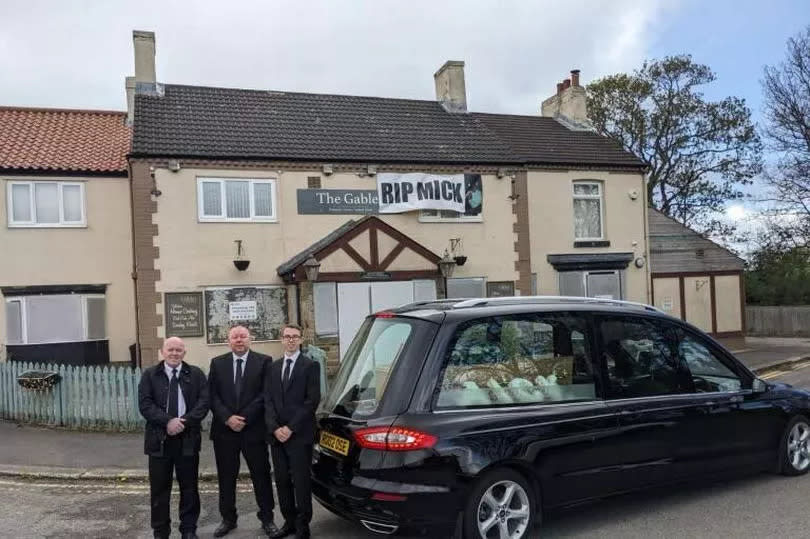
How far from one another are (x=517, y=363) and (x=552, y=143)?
1520cm

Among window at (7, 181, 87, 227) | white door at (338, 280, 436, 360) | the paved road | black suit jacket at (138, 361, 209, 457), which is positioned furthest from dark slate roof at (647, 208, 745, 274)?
black suit jacket at (138, 361, 209, 457)

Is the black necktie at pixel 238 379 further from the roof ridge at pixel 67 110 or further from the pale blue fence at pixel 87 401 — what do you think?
the roof ridge at pixel 67 110

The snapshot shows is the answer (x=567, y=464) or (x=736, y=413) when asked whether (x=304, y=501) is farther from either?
(x=736, y=413)

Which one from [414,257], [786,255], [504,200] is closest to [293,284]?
[414,257]

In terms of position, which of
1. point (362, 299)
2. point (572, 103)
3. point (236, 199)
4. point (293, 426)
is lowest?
point (293, 426)

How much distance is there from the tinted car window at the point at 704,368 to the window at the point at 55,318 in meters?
14.7

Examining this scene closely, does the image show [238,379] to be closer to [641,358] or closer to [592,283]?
[641,358]

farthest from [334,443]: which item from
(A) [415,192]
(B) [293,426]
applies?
(A) [415,192]

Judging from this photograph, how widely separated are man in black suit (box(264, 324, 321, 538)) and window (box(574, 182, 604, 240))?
47.5 ft

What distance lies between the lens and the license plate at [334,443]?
4734 millimetres

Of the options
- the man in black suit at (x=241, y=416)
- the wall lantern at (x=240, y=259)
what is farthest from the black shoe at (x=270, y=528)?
the wall lantern at (x=240, y=259)

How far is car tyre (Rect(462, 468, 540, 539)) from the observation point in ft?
14.9

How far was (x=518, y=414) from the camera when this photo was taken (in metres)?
4.83

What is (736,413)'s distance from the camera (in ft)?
19.1
